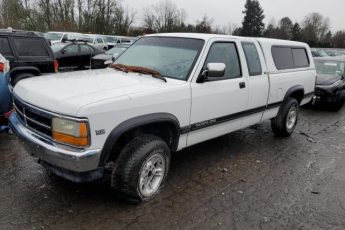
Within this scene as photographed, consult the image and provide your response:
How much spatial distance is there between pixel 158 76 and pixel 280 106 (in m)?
3.09

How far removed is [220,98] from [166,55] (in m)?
0.94

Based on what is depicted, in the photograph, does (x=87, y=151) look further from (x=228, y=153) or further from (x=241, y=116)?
(x=228, y=153)

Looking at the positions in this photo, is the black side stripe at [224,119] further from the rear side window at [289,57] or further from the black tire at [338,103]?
the black tire at [338,103]

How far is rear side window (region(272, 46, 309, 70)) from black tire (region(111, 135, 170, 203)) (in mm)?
3350

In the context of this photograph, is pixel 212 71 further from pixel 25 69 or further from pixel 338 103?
pixel 338 103

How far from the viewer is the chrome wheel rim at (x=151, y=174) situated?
3783mm

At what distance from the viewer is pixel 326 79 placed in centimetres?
996

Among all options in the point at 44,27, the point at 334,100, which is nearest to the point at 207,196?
the point at 334,100

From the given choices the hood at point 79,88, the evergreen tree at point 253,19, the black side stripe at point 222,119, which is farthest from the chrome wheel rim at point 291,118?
the evergreen tree at point 253,19

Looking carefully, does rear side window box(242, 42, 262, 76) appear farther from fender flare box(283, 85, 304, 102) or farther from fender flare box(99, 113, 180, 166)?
fender flare box(99, 113, 180, 166)

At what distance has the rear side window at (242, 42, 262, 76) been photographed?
5.28 metres

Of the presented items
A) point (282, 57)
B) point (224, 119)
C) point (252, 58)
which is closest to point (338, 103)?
point (282, 57)

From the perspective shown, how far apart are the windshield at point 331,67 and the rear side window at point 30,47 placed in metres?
8.23

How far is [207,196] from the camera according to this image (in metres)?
4.14
